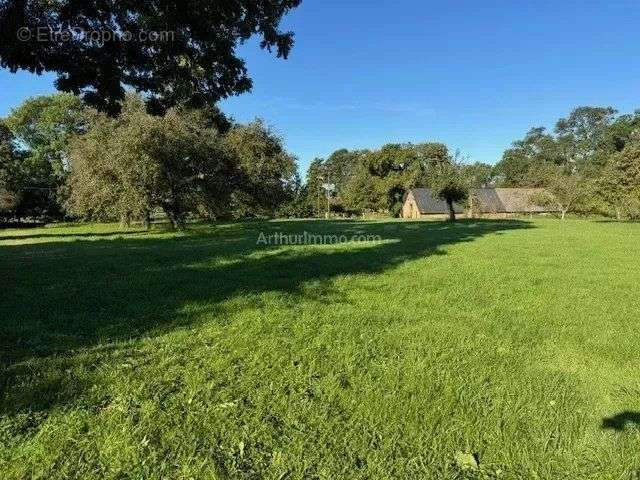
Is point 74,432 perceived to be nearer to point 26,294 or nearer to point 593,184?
point 26,294

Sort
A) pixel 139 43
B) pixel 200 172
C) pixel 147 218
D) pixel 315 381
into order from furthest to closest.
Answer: pixel 147 218
pixel 200 172
pixel 139 43
pixel 315 381

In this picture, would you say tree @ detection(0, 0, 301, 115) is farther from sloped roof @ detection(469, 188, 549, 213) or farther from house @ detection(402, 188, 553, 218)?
sloped roof @ detection(469, 188, 549, 213)

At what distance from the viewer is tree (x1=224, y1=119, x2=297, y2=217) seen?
30.1m

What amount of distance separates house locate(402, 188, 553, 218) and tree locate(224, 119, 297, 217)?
38.1 meters

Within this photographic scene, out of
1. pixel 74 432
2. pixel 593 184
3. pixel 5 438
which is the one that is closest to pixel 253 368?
pixel 74 432

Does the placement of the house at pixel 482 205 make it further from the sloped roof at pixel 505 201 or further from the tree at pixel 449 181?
the tree at pixel 449 181

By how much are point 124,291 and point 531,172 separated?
316ft

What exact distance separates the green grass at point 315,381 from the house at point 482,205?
2373 inches

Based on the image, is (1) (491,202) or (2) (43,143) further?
(1) (491,202)

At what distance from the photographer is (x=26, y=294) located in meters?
6.91

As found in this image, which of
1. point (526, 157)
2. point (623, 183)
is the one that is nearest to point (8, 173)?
point (623, 183)

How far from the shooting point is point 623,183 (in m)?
41.2

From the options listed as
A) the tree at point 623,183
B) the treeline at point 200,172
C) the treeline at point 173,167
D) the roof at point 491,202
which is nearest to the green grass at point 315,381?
the treeline at point 200,172

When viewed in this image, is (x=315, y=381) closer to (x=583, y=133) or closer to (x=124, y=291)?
(x=124, y=291)
